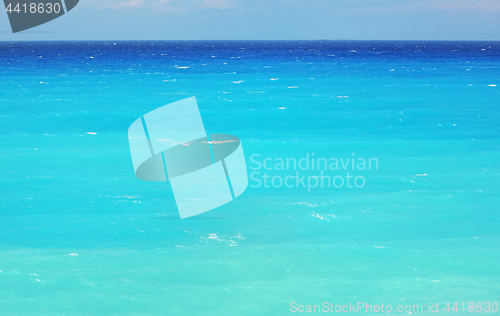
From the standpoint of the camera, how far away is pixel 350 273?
22.6ft

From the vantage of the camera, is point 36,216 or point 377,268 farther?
point 36,216

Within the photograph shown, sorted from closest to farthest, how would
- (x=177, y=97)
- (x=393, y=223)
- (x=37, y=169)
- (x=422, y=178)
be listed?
(x=393, y=223), (x=422, y=178), (x=37, y=169), (x=177, y=97)

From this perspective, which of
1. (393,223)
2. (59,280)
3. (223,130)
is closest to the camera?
(59,280)

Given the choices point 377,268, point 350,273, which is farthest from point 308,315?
point 377,268

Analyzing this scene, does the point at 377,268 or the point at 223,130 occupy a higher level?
the point at 377,268

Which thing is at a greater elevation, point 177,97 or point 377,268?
point 377,268

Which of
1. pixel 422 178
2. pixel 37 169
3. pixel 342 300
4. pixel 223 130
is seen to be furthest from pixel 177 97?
pixel 342 300

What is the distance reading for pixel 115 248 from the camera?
781cm

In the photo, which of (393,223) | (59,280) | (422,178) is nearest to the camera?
(59,280)

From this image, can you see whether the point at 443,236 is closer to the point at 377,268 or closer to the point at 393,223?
the point at 393,223

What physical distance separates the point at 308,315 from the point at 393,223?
361 cm

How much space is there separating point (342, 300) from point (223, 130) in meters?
13.4

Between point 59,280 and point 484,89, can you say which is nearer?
point 59,280

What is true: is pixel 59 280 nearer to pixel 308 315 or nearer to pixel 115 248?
pixel 115 248
